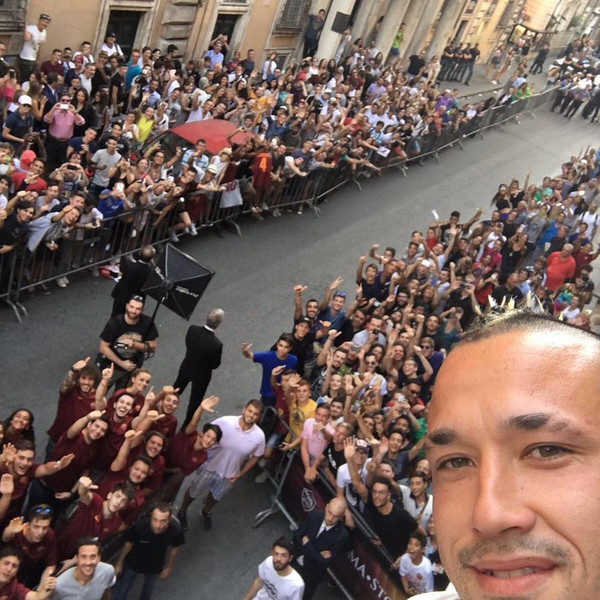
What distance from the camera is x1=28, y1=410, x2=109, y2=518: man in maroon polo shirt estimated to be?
645 centimetres

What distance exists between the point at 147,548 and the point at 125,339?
2.73 m

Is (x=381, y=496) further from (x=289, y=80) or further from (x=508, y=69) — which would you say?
(x=508, y=69)

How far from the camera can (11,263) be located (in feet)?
30.1

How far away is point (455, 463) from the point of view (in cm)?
174

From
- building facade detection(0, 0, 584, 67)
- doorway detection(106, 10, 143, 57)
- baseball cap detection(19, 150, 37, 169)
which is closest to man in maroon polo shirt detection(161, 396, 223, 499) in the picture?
baseball cap detection(19, 150, 37, 169)

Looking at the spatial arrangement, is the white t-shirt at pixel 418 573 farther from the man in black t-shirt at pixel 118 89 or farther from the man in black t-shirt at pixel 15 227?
the man in black t-shirt at pixel 118 89

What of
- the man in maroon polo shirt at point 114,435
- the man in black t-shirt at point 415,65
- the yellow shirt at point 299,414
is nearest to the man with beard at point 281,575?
the man in maroon polo shirt at point 114,435

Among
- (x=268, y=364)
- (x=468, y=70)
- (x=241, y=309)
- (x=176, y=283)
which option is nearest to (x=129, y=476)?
(x=176, y=283)

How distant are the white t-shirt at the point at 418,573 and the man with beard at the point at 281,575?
983mm

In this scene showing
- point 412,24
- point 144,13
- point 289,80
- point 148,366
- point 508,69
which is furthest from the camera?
point 508,69

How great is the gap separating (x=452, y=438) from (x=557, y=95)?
36664 millimetres

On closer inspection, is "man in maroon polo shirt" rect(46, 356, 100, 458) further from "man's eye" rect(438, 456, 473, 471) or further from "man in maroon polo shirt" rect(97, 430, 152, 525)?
"man's eye" rect(438, 456, 473, 471)

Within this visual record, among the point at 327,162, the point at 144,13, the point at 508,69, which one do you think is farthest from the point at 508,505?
the point at 508,69

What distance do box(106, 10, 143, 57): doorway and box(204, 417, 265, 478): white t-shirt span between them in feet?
42.2
